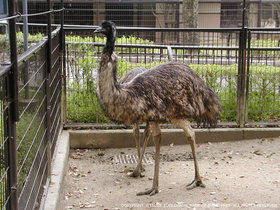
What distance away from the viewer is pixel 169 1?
1870 centimetres

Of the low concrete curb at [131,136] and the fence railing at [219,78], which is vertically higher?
the fence railing at [219,78]

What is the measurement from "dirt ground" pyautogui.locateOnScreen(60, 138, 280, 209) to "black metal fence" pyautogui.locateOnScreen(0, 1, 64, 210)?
838 millimetres

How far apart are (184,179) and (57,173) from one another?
1.60 m

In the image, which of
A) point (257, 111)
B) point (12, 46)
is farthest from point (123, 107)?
point (257, 111)

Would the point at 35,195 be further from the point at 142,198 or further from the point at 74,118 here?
the point at 74,118

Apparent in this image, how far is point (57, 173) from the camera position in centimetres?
541

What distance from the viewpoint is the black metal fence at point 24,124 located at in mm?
2828

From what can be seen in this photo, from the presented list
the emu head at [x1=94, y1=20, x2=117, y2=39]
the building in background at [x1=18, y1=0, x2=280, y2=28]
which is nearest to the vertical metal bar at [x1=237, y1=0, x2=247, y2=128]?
the emu head at [x1=94, y1=20, x2=117, y2=39]

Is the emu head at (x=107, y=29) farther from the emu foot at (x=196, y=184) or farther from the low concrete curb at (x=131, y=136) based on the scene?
the low concrete curb at (x=131, y=136)

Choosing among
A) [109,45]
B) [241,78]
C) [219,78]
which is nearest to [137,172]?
[109,45]

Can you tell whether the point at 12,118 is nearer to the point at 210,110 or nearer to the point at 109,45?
the point at 109,45

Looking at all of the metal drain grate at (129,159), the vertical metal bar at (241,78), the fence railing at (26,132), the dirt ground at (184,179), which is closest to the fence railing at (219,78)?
the vertical metal bar at (241,78)

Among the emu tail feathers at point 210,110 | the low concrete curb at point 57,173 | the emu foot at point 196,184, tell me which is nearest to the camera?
the low concrete curb at point 57,173

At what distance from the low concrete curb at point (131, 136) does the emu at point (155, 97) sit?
1.57 meters
